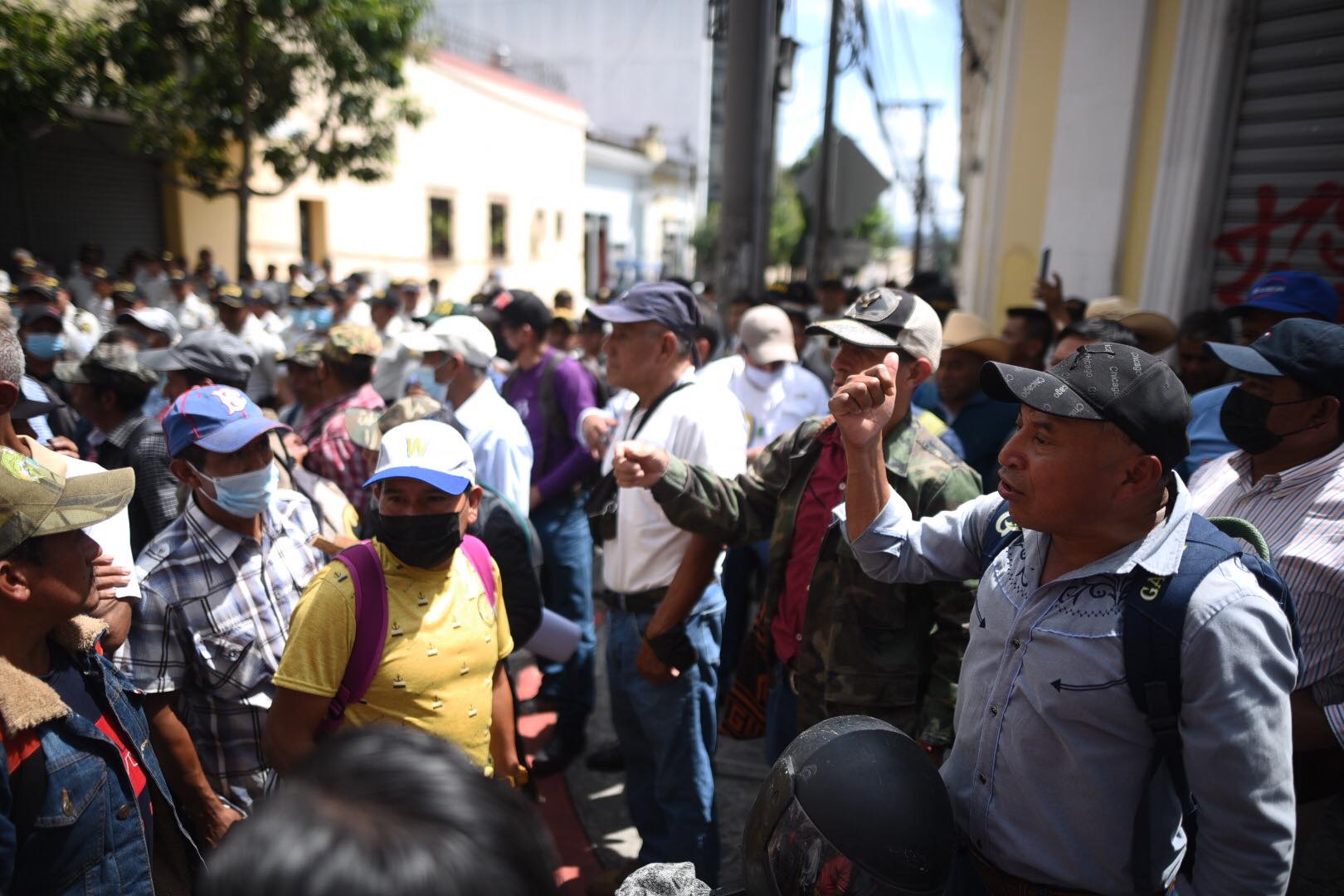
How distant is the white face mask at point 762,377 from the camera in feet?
16.2

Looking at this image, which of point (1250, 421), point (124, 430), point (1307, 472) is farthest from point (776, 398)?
point (124, 430)

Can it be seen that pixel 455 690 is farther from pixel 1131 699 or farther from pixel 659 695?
pixel 1131 699

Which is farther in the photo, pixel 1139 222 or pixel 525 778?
pixel 1139 222

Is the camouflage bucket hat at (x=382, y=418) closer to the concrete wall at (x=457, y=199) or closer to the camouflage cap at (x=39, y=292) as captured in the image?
the camouflage cap at (x=39, y=292)

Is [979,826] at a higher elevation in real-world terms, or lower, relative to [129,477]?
lower

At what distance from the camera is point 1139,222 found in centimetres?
565

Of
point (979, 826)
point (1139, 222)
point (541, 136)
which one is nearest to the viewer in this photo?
point (979, 826)

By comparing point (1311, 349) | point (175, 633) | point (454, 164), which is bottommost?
point (175, 633)

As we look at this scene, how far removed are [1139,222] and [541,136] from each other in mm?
23797

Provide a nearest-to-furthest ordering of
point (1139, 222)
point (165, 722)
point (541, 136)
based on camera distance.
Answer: point (165, 722) → point (1139, 222) → point (541, 136)

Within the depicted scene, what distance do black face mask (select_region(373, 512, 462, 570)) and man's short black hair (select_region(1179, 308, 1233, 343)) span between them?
393 centimetres

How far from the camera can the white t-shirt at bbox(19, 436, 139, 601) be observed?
2113 mm

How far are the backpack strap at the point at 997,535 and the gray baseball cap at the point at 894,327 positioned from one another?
1.74 feet

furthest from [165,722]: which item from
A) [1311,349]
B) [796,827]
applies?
[1311,349]
